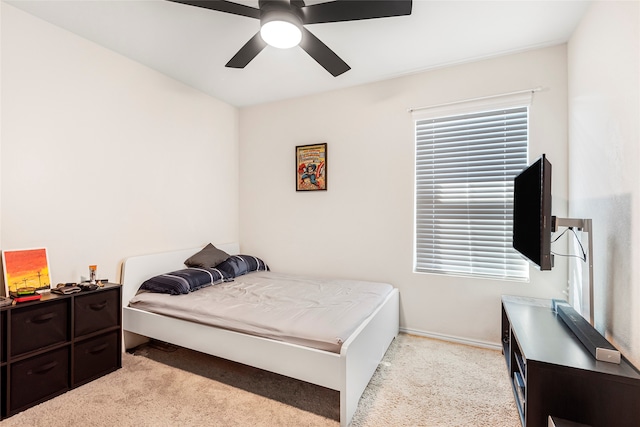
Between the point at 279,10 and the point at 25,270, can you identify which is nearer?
the point at 279,10

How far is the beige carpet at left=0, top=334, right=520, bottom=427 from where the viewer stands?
5.98 feet

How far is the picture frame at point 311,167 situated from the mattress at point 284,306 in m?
1.16

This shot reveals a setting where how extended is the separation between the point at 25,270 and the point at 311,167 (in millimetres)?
2665

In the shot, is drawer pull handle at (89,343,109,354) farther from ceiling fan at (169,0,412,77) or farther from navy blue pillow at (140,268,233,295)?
ceiling fan at (169,0,412,77)

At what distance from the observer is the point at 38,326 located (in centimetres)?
198

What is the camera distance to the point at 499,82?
2770 mm

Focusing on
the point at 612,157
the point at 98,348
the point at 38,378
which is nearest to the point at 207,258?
the point at 98,348

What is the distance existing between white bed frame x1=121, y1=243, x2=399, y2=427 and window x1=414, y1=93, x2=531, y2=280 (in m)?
0.75

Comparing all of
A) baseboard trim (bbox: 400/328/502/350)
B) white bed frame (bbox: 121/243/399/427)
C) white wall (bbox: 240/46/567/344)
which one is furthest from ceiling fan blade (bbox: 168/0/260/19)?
baseboard trim (bbox: 400/328/502/350)

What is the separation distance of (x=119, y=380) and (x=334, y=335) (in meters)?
1.73

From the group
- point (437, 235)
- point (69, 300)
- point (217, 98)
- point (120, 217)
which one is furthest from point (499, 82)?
point (69, 300)

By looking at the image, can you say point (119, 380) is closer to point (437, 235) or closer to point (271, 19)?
point (271, 19)

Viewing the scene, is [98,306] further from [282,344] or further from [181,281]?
[282,344]

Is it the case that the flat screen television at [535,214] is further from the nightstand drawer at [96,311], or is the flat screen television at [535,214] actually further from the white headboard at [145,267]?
the white headboard at [145,267]
